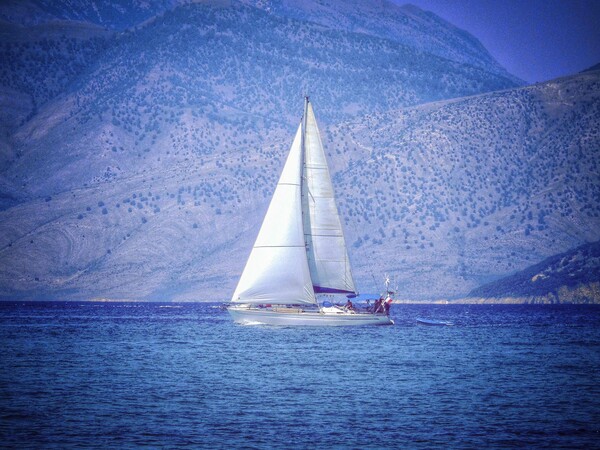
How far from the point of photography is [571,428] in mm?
30250

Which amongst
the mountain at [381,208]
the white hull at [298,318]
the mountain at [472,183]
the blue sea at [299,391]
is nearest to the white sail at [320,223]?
the white hull at [298,318]

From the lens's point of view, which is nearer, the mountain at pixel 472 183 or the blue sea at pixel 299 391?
the blue sea at pixel 299 391

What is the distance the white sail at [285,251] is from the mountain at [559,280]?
7856 cm

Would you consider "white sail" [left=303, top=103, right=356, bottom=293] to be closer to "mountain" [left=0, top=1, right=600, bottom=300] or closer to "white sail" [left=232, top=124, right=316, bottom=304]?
"white sail" [left=232, top=124, right=316, bottom=304]

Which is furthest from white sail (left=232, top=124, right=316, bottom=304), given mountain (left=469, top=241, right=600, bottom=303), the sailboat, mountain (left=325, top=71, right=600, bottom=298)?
mountain (left=325, top=71, right=600, bottom=298)

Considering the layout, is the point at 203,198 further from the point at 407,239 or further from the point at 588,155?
the point at 588,155

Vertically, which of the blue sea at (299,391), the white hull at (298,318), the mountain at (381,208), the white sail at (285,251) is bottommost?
the blue sea at (299,391)

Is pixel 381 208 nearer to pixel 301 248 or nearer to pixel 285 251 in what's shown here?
pixel 301 248

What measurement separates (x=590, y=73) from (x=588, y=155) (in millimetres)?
33499

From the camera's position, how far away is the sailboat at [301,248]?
61500mm

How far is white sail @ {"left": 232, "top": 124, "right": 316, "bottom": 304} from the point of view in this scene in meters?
61.3

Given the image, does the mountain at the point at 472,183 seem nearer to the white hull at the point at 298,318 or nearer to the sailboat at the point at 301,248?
the white hull at the point at 298,318

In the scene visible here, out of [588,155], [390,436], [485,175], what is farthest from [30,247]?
[390,436]

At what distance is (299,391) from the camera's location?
37375 mm
